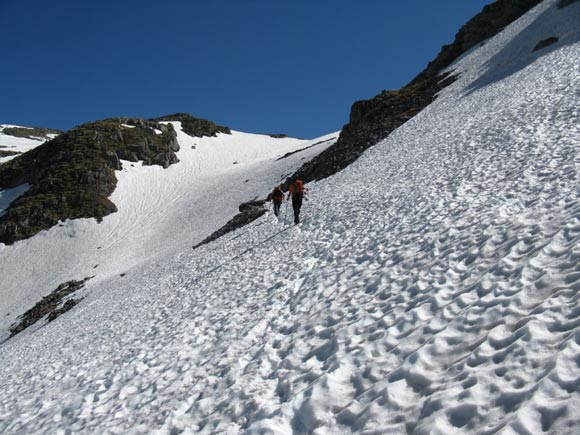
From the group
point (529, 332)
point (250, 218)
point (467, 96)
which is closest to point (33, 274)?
point (250, 218)

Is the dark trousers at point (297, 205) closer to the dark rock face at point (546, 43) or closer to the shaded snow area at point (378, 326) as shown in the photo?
the shaded snow area at point (378, 326)

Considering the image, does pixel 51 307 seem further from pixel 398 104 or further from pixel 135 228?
pixel 398 104

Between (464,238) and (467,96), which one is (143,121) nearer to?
(467,96)

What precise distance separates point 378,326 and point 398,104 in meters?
36.9

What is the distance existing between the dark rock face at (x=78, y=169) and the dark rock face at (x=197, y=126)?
7118mm

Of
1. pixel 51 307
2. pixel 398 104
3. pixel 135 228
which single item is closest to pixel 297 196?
pixel 51 307

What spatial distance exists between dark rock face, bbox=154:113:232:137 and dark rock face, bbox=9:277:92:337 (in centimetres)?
5853

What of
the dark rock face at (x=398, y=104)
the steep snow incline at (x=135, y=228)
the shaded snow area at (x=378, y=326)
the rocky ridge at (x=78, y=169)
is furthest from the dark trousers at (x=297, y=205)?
the rocky ridge at (x=78, y=169)

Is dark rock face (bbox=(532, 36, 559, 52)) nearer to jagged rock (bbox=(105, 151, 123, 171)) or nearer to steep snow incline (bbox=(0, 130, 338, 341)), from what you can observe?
steep snow incline (bbox=(0, 130, 338, 341))

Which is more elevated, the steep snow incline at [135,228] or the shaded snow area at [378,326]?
the steep snow incline at [135,228]

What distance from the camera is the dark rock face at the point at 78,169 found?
2034 inches

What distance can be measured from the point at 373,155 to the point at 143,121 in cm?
6811

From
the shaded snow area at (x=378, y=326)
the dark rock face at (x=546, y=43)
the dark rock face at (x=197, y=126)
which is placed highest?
the dark rock face at (x=197, y=126)

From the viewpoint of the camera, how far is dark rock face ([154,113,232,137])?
90125mm
